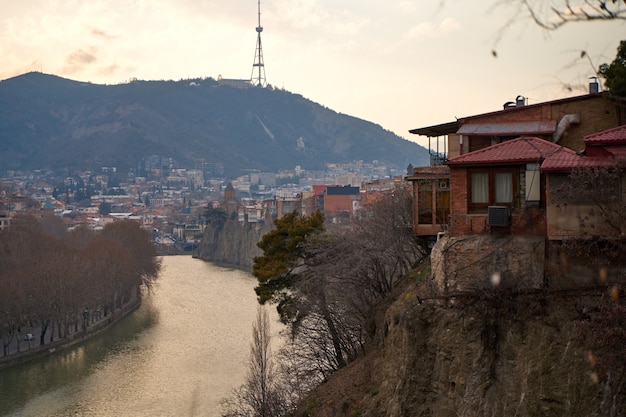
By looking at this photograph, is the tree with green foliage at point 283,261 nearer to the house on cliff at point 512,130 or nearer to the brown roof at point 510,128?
the house on cliff at point 512,130

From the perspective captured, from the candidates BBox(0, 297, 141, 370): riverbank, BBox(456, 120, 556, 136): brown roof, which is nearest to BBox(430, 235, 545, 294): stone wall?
BBox(456, 120, 556, 136): brown roof

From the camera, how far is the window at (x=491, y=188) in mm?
10227

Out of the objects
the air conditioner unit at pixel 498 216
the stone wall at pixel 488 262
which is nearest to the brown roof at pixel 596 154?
the air conditioner unit at pixel 498 216

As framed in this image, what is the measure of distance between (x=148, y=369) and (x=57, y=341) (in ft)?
23.5

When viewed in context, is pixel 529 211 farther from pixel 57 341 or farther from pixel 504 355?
pixel 57 341

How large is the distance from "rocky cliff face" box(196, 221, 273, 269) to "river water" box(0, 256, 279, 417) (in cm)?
3349

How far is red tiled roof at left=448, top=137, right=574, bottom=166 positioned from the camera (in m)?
10.1

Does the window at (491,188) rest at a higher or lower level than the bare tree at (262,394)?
higher

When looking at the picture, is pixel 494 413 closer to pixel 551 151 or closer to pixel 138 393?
pixel 551 151

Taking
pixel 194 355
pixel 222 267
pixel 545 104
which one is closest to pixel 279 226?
pixel 545 104

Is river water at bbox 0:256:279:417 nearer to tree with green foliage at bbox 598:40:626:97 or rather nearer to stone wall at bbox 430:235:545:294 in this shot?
stone wall at bbox 430:235:545:294

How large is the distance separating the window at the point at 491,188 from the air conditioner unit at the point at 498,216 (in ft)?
1.28

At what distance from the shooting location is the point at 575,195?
913 cm

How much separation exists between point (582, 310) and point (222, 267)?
68.6 meters
